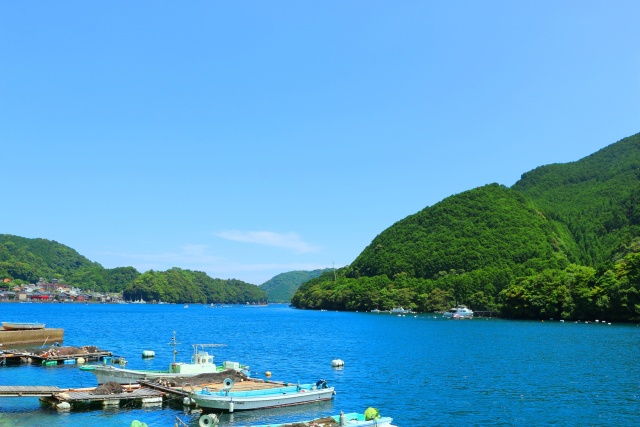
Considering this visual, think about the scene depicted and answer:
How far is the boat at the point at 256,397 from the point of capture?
4228 cm

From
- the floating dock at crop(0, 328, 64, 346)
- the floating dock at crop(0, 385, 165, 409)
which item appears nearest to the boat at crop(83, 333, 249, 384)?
the floating dock at crop(0, 385, 165, 409)

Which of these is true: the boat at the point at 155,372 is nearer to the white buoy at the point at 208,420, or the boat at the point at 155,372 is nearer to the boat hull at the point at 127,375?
A: the boat hull at the point at 127,375

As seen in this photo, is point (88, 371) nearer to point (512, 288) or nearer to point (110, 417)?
point (110, 417)

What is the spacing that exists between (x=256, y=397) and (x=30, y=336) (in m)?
66.0

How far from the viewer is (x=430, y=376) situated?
60.1 meters

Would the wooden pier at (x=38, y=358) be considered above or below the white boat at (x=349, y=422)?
above

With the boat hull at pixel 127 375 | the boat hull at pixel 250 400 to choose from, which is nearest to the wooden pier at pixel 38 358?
the boat hull at pixel 127 375

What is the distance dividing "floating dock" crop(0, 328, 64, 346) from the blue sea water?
5.76 m

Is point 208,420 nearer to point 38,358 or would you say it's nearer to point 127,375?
point 127,375

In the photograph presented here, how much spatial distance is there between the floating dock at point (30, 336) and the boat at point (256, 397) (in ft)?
189

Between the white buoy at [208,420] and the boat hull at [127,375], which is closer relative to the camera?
the white buoy at [208,420]

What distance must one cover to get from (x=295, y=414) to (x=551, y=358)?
41.9 meters

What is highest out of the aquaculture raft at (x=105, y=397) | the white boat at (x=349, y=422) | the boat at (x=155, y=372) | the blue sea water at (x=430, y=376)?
the boat at (x=155, y=372)

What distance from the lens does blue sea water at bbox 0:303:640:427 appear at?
135ft
